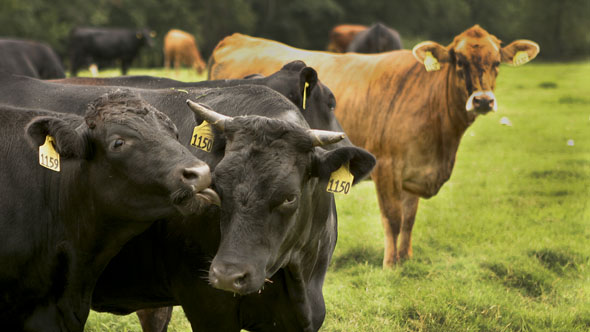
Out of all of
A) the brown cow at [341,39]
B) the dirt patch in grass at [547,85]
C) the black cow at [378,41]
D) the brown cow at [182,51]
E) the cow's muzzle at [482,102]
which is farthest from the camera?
the brown cow at [182,51]

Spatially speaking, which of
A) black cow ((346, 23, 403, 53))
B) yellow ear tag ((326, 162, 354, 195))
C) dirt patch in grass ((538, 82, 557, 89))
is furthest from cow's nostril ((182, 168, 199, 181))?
dirt patch in grass ((538, 82, 557, 89))

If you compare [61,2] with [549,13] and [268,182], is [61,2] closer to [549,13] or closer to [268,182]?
[549,13]

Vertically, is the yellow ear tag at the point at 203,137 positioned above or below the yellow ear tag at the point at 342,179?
above

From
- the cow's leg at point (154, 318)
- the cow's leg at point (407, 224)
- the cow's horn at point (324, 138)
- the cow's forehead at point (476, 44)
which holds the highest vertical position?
Result: the cow's horn at point (324, 138)

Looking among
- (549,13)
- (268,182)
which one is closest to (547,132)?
(268,182)

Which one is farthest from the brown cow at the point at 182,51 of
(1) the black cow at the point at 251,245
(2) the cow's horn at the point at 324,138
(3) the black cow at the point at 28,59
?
(2) the cow's horn at the point at 324,138

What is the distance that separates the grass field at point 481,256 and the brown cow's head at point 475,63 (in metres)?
1.53

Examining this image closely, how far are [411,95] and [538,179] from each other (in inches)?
141

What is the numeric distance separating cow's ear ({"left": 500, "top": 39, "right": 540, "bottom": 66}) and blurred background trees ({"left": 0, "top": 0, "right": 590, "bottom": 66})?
2618 cm

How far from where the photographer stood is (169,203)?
3043 mm

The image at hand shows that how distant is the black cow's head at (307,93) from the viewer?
15.6 feet

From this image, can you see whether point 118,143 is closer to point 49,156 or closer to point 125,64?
point 49,156

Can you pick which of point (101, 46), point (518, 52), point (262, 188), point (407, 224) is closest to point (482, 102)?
point (518, 52)

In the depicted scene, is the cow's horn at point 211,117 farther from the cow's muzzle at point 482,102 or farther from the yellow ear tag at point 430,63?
the yellow ear tag at point 430,63
